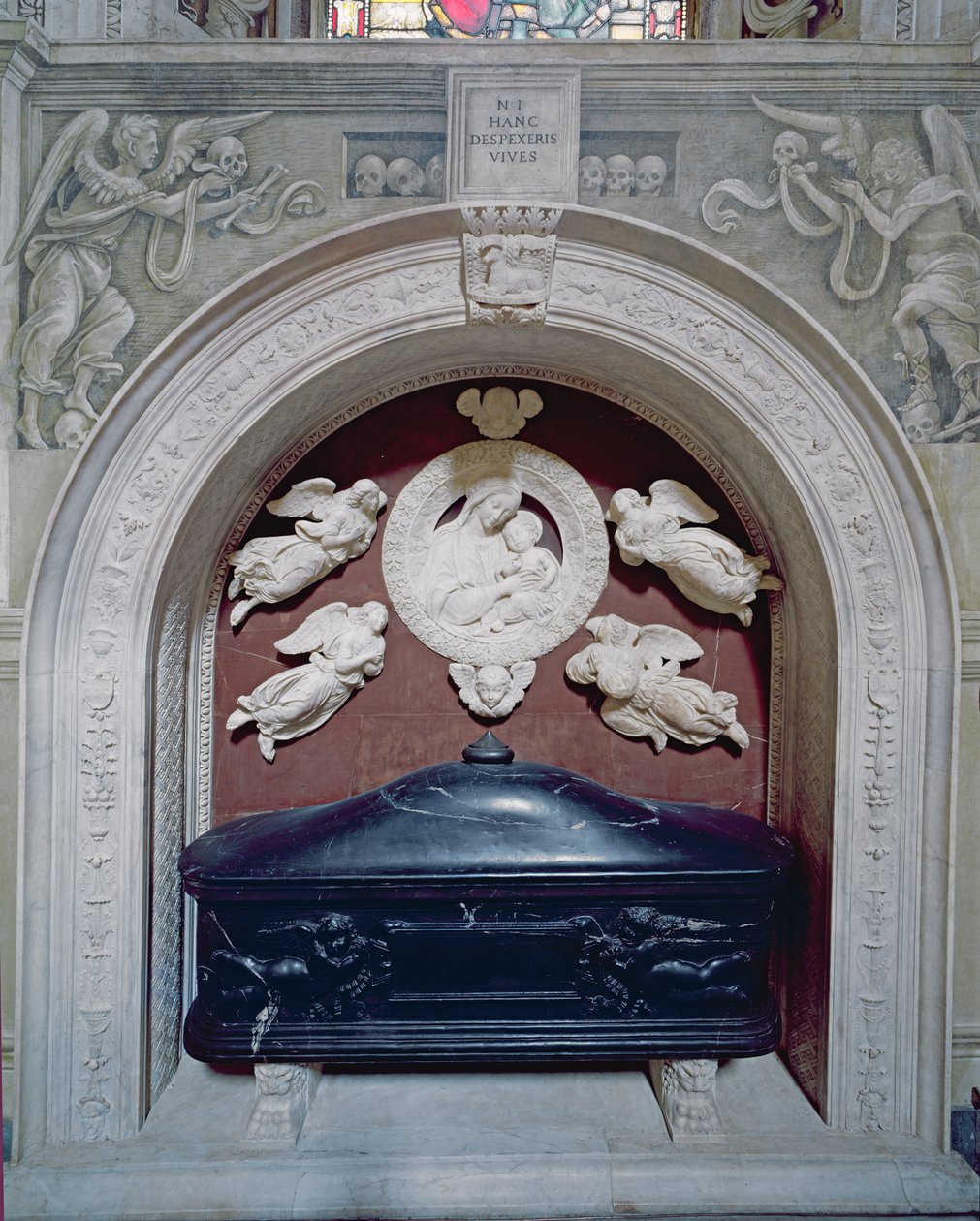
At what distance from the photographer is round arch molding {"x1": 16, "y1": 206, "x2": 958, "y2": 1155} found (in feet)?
9.36

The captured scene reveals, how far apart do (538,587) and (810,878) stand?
1561 mm

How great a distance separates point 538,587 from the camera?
3553 mm

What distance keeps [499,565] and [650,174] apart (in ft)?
5.18

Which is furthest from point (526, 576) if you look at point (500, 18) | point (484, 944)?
point (500, 18)

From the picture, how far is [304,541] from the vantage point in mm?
3438

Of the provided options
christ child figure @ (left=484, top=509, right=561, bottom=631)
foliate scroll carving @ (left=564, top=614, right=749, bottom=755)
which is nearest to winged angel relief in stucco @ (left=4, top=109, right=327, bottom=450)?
christ child figure @ (left=484, top=509, right=561, bottom=631)

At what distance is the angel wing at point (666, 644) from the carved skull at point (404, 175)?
6.31ft

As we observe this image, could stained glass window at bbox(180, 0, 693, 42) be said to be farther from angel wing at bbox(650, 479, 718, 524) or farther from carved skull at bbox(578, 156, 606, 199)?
angel wing at bbox(650, 479, 718, 524)

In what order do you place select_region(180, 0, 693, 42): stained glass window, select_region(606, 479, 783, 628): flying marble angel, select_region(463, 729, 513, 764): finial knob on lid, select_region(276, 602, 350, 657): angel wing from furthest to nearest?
select_region(180, 0, 693, 42): stained glass window < select_region(276, 602, 350, 657): angel wing < select_region(606, 479, 783, 628): flying marble angel < select_region(463, 729, 513, 764): finial knob on lid

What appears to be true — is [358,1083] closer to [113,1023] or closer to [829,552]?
[113,1023]

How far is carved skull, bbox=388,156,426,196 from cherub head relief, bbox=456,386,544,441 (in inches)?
33.5

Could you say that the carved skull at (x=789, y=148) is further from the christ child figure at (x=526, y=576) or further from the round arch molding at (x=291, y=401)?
the christ child figure at (x=526, y=576)

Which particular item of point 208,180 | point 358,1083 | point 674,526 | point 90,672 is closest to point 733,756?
point 674,526

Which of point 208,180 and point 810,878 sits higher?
point 208,180
